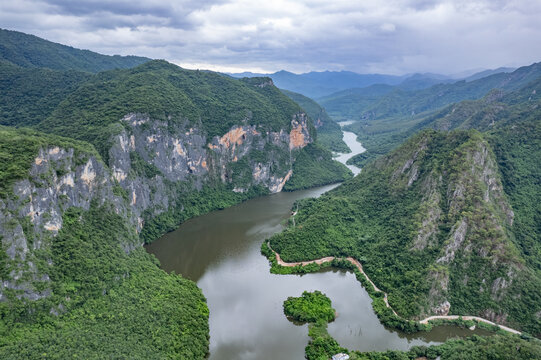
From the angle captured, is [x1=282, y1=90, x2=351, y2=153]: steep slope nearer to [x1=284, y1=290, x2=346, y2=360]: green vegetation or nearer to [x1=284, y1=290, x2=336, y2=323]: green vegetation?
[x1=284, y1=290, x2=336, y2=323]: green vegetation

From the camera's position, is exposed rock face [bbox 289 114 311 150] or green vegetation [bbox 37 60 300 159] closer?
green vegetation [bbox 37 60 300 159]

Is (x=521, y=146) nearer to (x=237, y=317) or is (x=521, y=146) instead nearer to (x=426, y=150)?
(x=426, y=150)

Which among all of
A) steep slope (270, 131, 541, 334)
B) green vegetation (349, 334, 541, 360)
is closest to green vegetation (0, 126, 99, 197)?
steep slope (270, 131, 541, 334)

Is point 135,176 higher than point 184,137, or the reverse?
point 184,137

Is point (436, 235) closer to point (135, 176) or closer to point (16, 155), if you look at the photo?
point (135, 176)

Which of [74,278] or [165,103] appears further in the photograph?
[165,103]

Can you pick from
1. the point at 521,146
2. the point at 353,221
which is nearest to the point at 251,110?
the point at 353,221

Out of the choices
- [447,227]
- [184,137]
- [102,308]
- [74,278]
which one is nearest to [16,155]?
[74,278]
